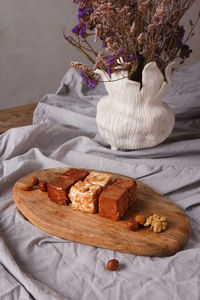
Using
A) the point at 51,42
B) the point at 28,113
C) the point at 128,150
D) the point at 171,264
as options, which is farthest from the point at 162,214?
the point at 51,42

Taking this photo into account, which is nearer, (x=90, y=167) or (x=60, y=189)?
(x=60, y=189)

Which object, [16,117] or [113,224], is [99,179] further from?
[16,117]

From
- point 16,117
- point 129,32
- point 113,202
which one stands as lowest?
point 16,117

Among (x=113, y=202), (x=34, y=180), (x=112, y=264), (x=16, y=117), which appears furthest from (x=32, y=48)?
(x=112, y=264)

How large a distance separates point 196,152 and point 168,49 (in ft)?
1.60

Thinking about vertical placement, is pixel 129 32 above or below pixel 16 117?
above

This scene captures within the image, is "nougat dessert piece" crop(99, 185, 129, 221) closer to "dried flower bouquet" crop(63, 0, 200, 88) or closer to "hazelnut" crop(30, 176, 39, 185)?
"hazelnut" crop(30, 176, 39, 185)

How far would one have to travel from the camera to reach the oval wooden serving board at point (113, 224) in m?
1.03

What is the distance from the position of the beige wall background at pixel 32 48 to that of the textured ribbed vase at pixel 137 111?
1.87m

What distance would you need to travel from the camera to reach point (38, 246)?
109 cm

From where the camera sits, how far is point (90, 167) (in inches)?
60.9

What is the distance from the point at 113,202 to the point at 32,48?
8.33 feet

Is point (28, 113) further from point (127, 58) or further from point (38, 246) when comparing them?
point (38, 246)

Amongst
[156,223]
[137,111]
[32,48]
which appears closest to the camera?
[156,223]
